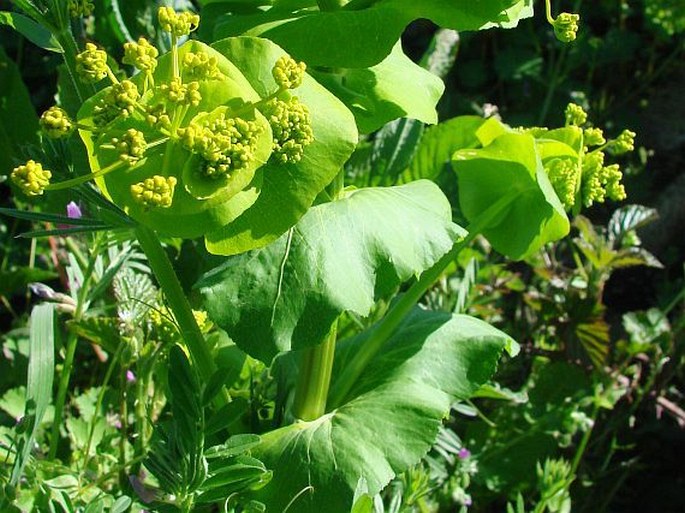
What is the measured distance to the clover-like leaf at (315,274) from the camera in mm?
1094

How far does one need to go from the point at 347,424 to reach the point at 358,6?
0.53 meters

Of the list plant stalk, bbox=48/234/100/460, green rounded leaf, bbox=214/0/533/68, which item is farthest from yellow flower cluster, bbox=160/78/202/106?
plant stalk, bbox=48/234/100/460

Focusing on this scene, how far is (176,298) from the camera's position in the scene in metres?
1.11

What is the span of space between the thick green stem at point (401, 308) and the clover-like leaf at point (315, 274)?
0.12 metres

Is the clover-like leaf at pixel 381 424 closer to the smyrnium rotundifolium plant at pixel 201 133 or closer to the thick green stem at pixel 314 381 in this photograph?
the thick green stem at pixel 314 381

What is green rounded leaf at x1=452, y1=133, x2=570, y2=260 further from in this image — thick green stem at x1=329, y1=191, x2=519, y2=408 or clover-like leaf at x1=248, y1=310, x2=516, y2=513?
clover-like leaf at x1=248, y1=310, x2=516, y2=513

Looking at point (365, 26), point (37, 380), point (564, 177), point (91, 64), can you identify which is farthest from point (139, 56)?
point (564, 177)

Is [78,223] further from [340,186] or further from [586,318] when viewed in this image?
[586,318]

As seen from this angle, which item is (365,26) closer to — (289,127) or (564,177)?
(289,127)

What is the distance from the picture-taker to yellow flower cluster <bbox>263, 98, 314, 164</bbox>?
931 mm

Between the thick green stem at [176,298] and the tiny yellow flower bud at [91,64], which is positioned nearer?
the tiny yellow flower bud at [91,64]

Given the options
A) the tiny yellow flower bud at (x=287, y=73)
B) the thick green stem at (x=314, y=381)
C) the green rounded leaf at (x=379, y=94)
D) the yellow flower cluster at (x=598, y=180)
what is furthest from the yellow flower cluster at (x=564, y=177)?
the tiny yellow flower bud at (x=287, y=73)

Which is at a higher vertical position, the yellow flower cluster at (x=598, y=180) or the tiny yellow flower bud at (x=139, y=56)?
the tiny yellow flower bud at (x=139, y=56)

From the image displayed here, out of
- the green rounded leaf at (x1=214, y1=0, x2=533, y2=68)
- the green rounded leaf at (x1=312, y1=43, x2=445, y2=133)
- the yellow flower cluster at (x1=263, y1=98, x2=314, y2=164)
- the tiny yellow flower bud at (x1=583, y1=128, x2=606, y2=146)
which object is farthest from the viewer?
the tiny yellow flower bud at (x1=583, y1=128, x2=606, y2=146)
